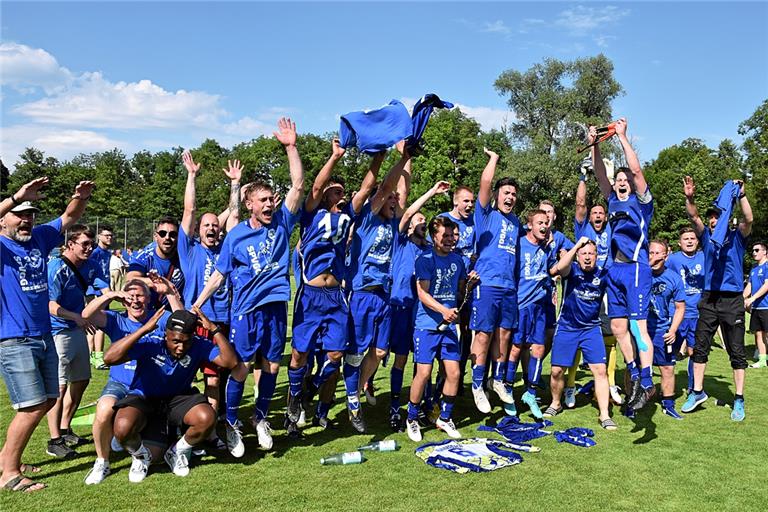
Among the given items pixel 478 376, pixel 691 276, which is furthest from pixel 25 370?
pixel 691 276

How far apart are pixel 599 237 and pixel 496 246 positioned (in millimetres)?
1778

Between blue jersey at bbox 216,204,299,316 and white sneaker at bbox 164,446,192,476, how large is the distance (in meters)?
1.37

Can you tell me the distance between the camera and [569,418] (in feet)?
23.6

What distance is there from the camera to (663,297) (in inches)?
311

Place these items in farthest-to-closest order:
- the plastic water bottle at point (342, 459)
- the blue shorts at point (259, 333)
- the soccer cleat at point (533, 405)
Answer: the soccer cleat at point (533, 405) < the blue shorts at point (259, 333) < the plastic water bottle at point (342, 459)

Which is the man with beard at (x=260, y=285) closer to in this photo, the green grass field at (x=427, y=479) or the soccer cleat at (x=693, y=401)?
the green grass field at (x=427, y=479)

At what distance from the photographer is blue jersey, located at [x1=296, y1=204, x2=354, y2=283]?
6035 mm

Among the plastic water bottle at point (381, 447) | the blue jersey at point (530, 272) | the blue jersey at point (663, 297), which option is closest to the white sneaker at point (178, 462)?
the plastic water bottle at point (381, 447)

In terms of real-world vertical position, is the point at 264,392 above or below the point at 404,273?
below

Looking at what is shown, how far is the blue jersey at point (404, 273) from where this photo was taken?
6.79 meters

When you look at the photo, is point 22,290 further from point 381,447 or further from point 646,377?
point 646,377

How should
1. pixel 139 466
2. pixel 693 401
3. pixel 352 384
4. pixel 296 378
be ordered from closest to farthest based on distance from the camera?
pixel 139 466, pixel 296 378, pixel 352 384, pixel 693 401

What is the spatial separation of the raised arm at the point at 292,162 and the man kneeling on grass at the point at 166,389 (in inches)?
57.2

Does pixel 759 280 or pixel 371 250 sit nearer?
pixel 371 250
